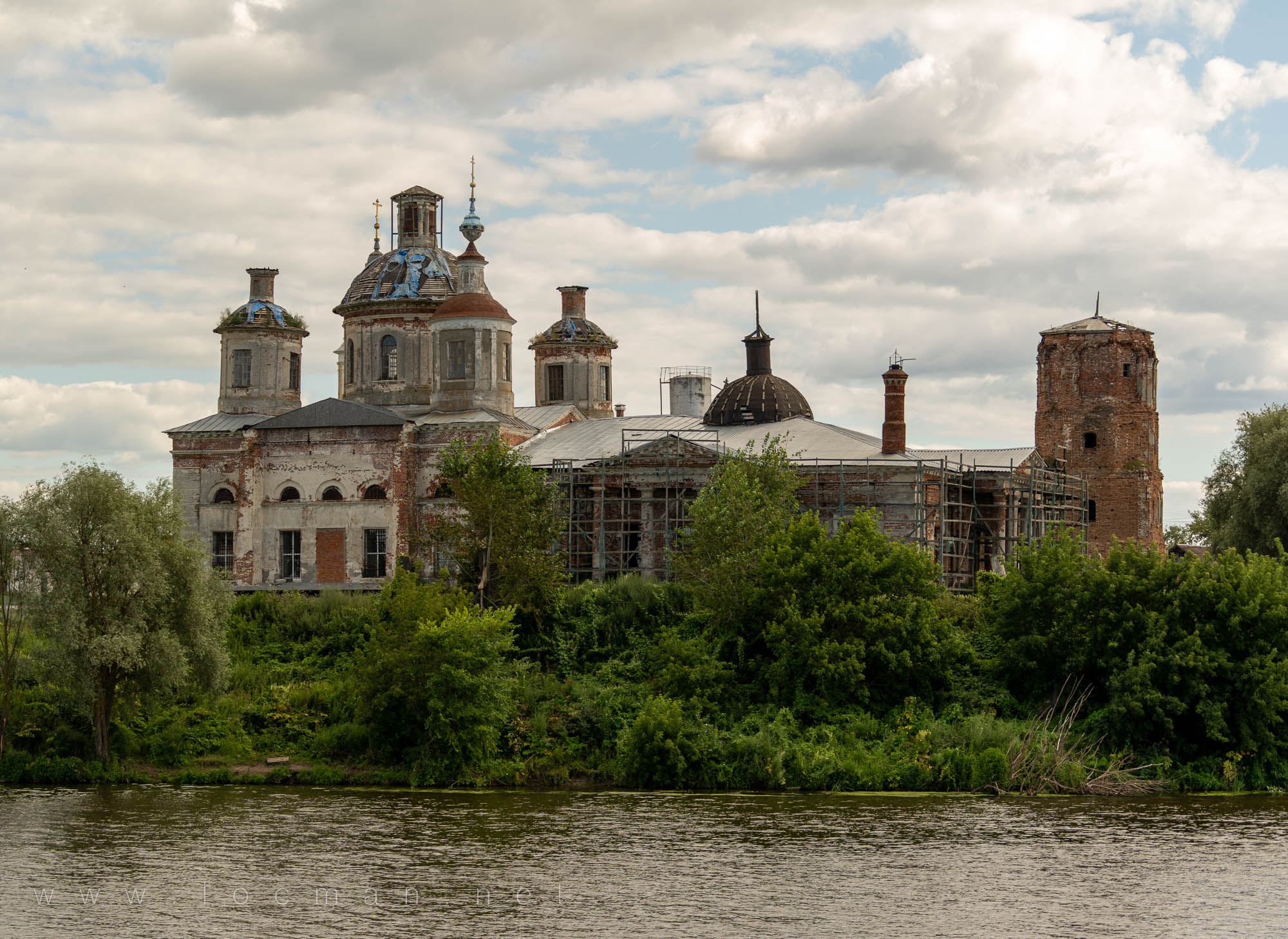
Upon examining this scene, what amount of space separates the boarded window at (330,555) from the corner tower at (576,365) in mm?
10287

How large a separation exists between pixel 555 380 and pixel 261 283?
9515 mm

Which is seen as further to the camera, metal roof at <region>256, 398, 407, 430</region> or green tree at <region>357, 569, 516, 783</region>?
metal roof at <region>256, 398, 407, 430</region>

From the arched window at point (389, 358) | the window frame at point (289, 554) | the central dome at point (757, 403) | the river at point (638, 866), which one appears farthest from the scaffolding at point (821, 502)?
the river at point (638, 866)

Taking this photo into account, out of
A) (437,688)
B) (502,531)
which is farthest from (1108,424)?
(437,688)

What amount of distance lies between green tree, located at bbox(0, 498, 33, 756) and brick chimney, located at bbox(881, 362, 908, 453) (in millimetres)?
18978

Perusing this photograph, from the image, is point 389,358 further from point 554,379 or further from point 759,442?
point 759,442

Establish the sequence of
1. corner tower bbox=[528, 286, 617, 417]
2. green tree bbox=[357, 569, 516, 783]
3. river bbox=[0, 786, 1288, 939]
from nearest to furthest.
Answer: river bbox=[0, 786, 1288, 939] → green tree bbox=[357, 569, 516, 783] → corner tower bbox=[528, 286, 617, 417]

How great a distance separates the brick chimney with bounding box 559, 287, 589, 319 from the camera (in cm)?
4991

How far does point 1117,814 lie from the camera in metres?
25.5

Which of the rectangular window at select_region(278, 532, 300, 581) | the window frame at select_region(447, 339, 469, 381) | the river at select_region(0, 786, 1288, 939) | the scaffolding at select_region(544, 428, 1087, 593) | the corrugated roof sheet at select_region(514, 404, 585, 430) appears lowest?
the river at select_region(0, 786, 1288, 939)

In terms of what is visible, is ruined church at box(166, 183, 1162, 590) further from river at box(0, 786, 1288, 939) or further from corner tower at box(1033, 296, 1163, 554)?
river at box(0, 786, 1288, 939)

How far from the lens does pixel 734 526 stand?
32812 millimetres

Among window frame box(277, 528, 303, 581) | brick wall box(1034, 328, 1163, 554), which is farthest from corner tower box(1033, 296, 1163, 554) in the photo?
window frame box(277, 528, 303, 581)

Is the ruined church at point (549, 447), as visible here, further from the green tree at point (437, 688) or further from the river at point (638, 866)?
the river at point (638, 866)
